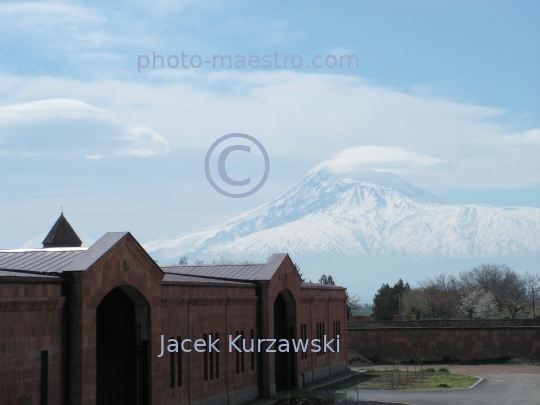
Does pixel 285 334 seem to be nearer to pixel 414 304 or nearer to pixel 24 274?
pixel 24 274

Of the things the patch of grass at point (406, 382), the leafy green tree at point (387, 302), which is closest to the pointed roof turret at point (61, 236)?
the patch of grass at point (406, 382)

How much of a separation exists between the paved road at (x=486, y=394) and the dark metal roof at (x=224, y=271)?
6315 millimetres

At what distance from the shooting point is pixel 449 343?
148 feet

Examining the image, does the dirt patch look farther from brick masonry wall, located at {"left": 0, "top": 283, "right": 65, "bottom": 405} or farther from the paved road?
brick masonry wall, located at {"left": 0, "top": 283, "right": 65, "bottom": 405}

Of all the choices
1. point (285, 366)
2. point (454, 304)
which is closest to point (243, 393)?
point (285, 366)

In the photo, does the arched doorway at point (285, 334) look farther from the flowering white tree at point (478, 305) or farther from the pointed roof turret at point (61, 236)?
the flowering white tree at point (478, 305)

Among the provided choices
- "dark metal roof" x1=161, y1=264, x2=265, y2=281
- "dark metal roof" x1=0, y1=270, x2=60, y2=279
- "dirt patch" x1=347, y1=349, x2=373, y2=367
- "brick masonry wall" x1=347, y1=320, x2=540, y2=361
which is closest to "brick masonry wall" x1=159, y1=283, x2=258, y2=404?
"dark metal roof" x1=161, y1=264, x2=265, y2=281

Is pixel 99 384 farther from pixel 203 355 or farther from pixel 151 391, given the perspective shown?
pixel 203 355

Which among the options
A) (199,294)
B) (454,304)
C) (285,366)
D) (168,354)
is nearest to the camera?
(168,354)

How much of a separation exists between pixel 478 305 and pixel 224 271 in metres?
67.6

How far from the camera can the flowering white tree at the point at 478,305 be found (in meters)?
88.9

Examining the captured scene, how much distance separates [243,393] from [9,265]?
34.4ft

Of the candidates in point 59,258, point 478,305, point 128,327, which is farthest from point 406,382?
point 478,305

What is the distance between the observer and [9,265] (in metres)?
19.2
